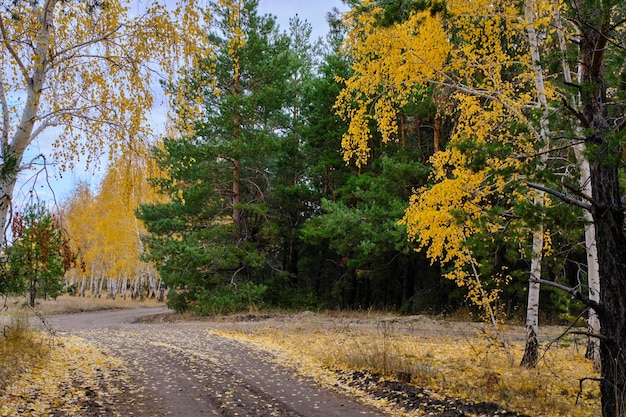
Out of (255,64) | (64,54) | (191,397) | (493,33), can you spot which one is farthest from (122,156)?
(255,64)

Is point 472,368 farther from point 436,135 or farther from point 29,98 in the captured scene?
point 436,135

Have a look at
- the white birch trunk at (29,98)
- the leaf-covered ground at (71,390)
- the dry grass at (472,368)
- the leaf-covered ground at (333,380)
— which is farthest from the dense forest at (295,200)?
the white birch trunk at (29,98)

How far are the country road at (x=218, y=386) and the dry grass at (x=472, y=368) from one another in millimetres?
870

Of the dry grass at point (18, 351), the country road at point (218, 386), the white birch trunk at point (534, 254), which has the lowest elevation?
the country road at point (218, 386)

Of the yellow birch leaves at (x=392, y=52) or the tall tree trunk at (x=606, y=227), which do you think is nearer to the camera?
the tall tree trunk at (x=606, y=227)

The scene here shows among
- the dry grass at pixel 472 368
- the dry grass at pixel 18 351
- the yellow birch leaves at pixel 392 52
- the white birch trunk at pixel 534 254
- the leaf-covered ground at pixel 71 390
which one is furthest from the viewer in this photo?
the yellow birch leaves at pixel 392 52

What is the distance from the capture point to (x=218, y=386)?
6.48 m

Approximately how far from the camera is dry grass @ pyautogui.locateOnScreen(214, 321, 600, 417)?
5539 millimetres

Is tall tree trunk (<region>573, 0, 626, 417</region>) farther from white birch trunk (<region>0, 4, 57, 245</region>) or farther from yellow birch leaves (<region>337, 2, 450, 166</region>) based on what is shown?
white birch trunk (<region>0, 4, 57, 245</region>)

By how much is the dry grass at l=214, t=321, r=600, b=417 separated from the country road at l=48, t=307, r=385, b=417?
870 millimetres

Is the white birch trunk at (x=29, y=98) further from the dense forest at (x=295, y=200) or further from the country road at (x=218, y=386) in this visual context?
the dense forest at (x=295, y=200)

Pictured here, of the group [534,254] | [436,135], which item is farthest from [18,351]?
[436,135]

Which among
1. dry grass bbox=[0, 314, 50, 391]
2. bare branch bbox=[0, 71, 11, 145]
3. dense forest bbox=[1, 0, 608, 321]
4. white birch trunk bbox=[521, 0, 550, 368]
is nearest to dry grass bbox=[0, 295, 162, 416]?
dry grass bbox=[0, 314, 50, 391]

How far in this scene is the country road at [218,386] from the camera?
5348 mm
